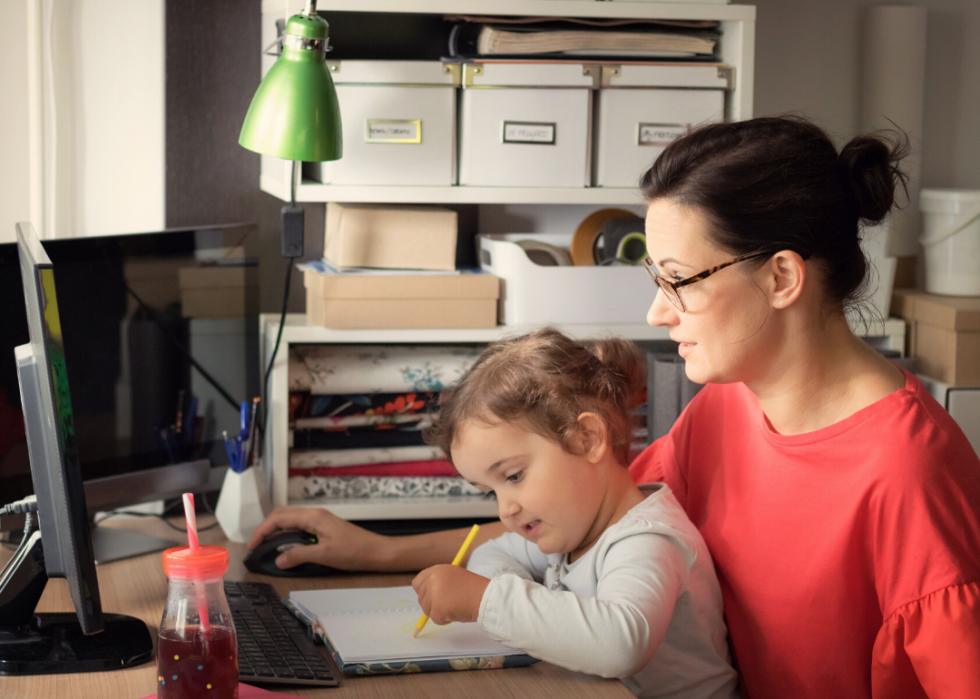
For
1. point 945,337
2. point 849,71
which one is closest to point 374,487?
point 945,337

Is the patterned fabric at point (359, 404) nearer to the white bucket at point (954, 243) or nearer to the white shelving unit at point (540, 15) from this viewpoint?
the white shelving unit at point (540, 15)

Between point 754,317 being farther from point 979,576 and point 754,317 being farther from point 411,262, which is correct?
point 411,262

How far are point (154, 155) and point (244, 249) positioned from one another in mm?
314

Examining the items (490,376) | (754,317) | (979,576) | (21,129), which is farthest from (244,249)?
(979,576)

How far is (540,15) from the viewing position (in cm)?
158

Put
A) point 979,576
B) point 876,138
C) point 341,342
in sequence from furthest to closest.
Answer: point 341,342 → point 876,138 → point 979,576

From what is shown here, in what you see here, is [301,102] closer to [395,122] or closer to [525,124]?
[395,122]

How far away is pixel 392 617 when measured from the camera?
3.77 feet

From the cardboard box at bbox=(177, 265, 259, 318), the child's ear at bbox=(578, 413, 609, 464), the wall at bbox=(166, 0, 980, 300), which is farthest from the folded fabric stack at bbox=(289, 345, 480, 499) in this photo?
the child's ear at bbox=(578, 413, 609, 464)

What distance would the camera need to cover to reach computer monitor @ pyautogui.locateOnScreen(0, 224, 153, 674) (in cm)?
88

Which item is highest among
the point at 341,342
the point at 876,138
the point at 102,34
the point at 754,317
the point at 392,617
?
the point at 102,34

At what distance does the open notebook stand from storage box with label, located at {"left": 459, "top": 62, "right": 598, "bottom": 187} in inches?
29.0

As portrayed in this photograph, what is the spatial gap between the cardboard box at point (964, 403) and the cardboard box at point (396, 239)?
93 cm

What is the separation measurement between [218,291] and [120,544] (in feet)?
1.44
